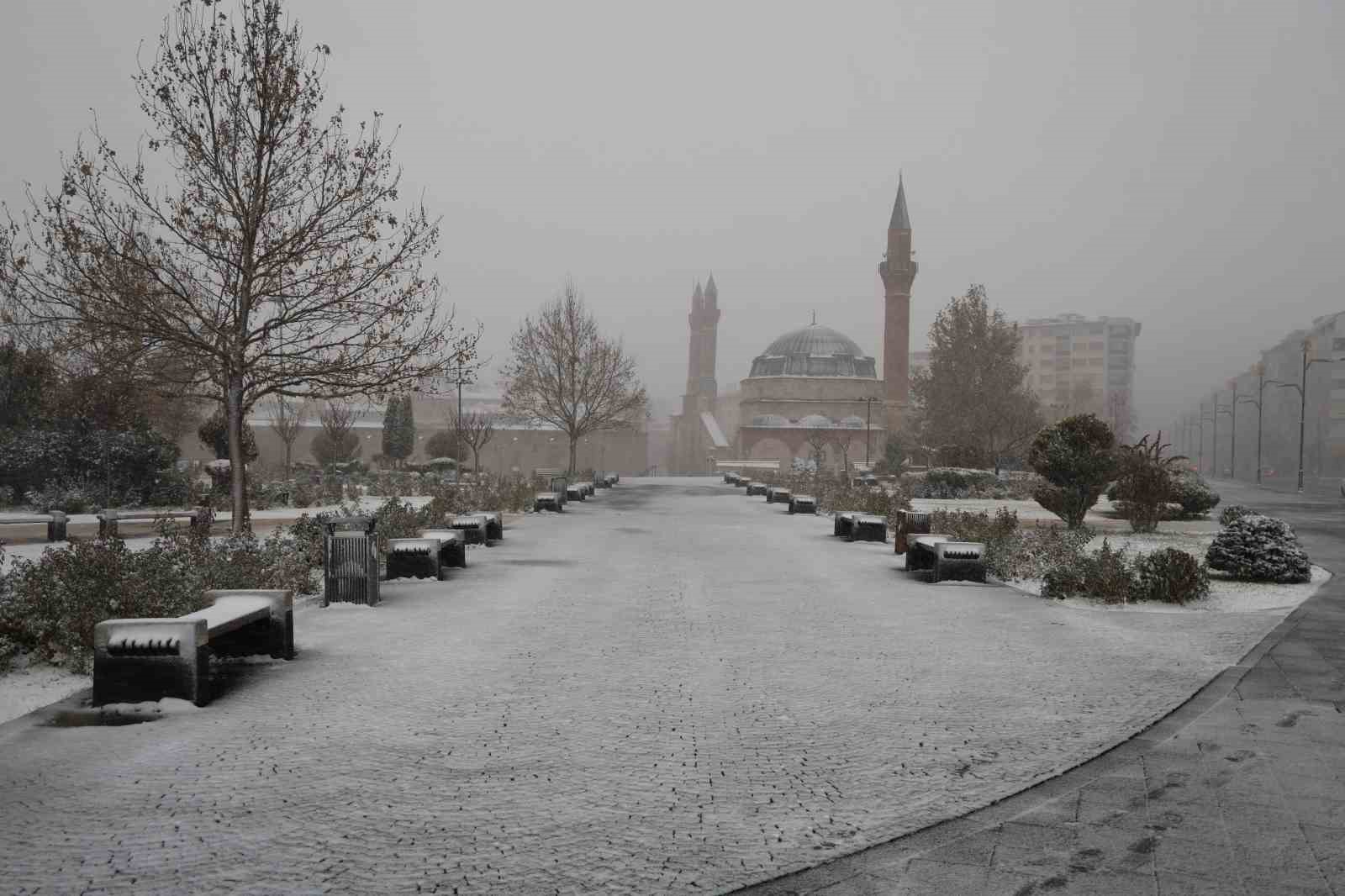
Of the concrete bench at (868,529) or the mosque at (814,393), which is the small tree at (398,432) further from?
the concrete bench at (868,529)

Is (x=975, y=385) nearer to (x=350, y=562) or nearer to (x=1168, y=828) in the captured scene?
(x=350, y=562)

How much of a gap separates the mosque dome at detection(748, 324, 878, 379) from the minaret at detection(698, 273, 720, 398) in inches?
339

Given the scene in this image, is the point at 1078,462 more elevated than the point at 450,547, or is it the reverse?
the point at 1078,462

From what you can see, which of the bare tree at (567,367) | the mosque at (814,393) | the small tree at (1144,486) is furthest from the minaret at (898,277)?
the small tree at (1144,486)

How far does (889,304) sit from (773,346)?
20.2 metres

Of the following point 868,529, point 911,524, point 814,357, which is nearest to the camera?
point 911,524

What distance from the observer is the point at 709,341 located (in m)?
103

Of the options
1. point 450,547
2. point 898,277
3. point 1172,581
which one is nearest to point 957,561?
point 1172,581

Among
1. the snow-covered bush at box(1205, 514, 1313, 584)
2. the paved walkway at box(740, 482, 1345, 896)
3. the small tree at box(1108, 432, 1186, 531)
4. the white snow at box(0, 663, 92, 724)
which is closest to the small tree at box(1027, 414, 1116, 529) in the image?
the small tree at box(1108, 432, 1186, 531)

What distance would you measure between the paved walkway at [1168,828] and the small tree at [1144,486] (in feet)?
49.1

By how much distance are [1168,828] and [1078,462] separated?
17.9 m

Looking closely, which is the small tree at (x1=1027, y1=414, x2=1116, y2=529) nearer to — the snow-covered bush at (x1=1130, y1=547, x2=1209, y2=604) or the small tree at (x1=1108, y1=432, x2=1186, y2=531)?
the small tree at (x1=1108, y1=432, x2=1186, y2=531)

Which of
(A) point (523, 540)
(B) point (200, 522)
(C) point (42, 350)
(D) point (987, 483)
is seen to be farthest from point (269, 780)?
(D) point (987, 483)

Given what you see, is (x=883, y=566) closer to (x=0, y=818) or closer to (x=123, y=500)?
(x=0, y=818)
